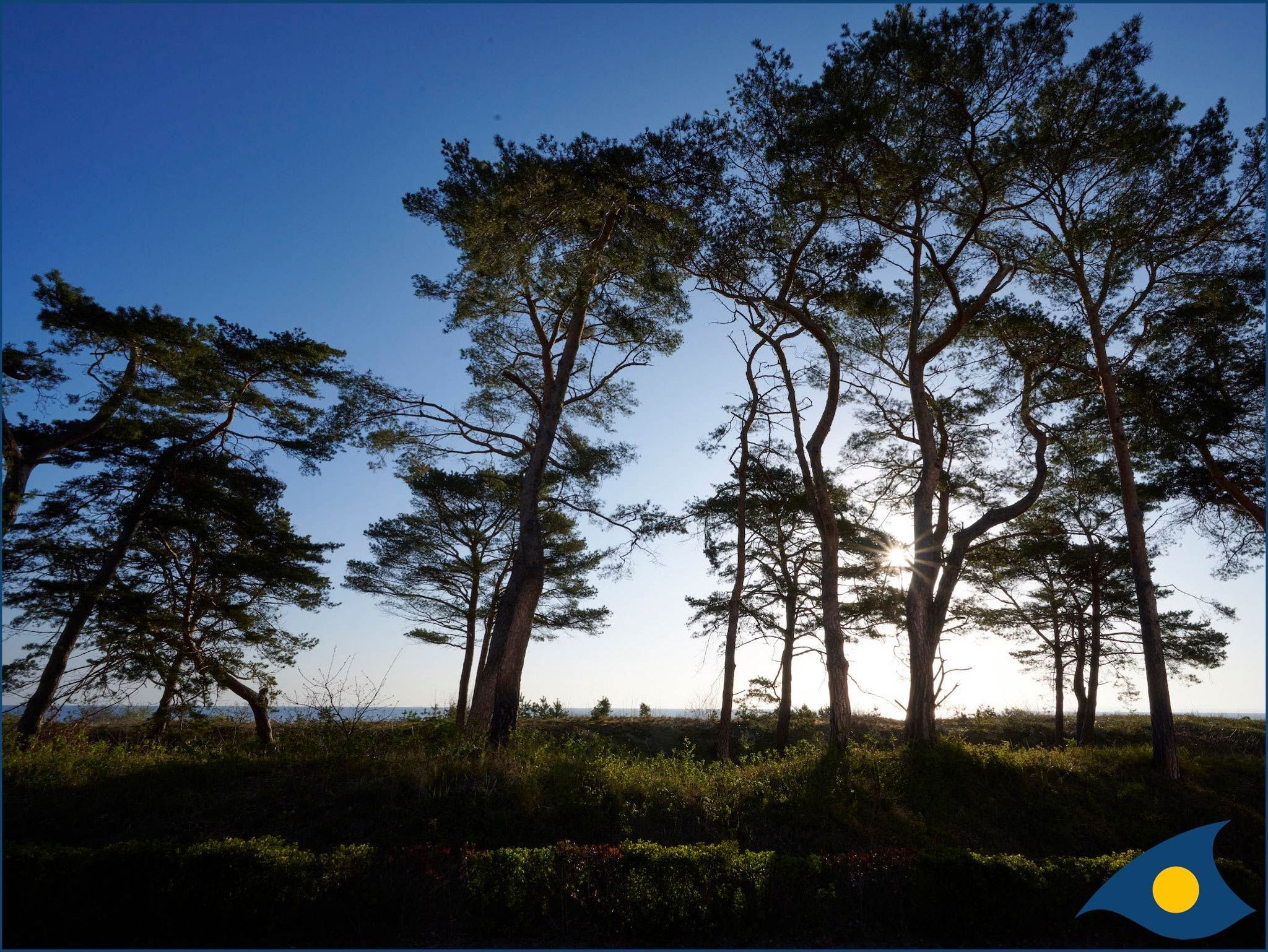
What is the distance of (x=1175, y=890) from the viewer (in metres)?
6.33

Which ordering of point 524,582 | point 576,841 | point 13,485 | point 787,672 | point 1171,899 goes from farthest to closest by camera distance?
point 787,672 → point 13,485 → point 524,582 → point 576,841 → point 1171,899

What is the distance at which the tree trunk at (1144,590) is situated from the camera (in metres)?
10.6

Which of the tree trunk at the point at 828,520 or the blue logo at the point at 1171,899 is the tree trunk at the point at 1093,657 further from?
the blue logo at the point at 1171,899

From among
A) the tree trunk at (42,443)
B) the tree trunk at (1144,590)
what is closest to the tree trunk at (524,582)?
the tree trunk at (42,443)

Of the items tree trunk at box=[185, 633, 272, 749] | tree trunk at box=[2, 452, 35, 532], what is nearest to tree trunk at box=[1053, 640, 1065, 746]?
tree trunk at box=[185, 633, 272, 749]

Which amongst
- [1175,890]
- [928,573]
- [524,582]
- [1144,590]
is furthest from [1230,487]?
[524,582]

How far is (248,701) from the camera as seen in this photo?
13688 millimetres

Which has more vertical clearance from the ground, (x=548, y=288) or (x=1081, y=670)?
(x=548, y=288)

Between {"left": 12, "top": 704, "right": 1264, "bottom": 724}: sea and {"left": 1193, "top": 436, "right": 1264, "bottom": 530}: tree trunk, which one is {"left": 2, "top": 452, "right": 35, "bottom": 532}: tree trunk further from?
{"left": 1193, "top": 436, "right": 1264, "bottom": 530}: tree trunk

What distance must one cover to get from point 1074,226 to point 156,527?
64.9 ft

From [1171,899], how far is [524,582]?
8.70 metres

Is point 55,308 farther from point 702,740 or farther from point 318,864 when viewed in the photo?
point 702,740

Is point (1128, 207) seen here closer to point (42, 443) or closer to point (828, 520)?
point (828, 520)

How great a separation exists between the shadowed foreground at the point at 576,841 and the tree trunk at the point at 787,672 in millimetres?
6719
